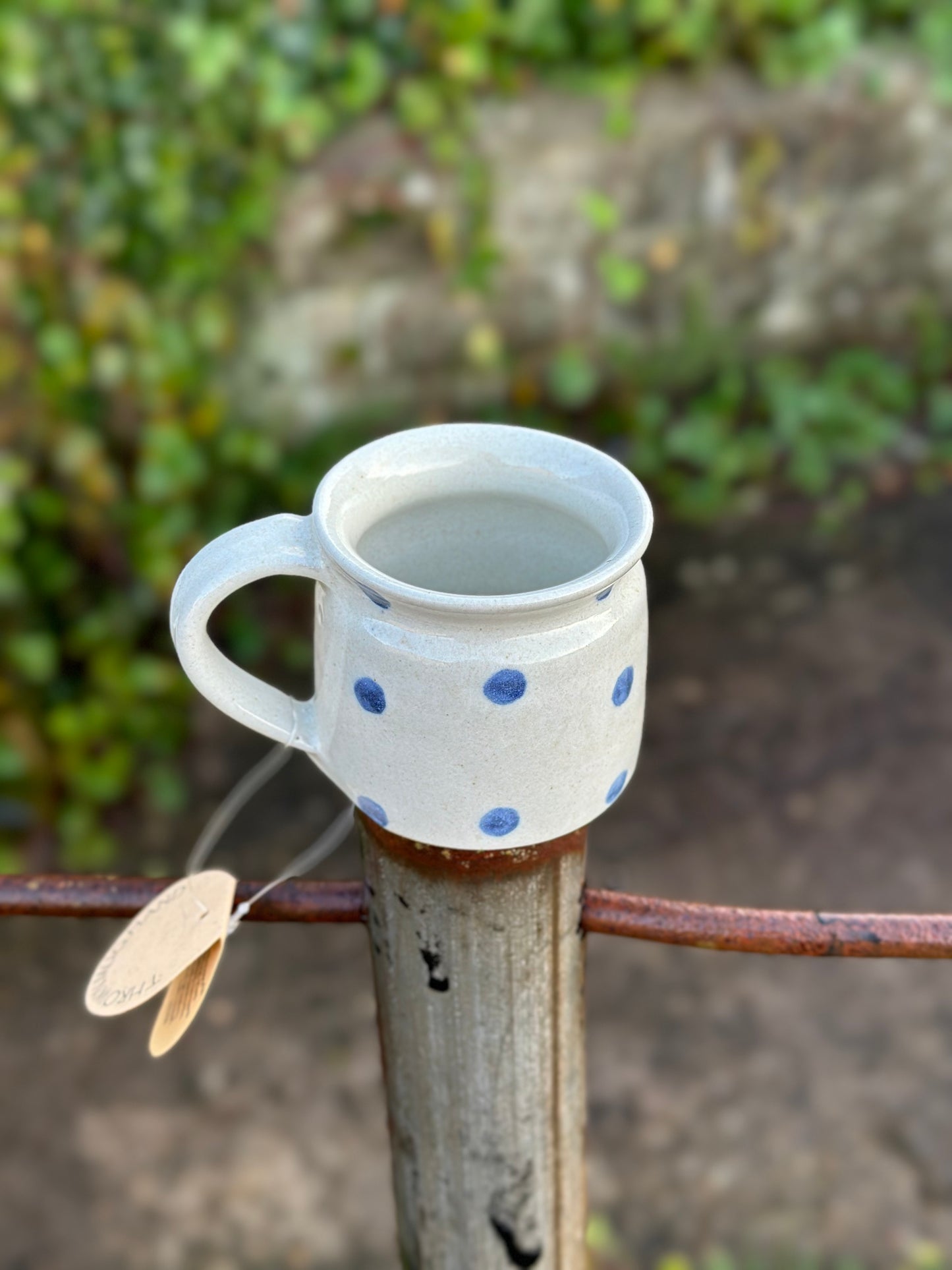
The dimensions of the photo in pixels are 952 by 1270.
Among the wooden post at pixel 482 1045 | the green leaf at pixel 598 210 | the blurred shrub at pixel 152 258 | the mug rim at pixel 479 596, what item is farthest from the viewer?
the green leaf at pixel 598 210

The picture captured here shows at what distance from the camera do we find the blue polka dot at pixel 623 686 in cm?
68

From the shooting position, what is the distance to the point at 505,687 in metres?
0.63

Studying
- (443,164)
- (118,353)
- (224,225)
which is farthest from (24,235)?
(443,164)

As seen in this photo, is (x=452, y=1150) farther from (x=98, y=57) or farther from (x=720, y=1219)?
(x=98, y=57)

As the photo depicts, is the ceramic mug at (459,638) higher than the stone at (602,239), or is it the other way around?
the ceramic mug at (459,638)

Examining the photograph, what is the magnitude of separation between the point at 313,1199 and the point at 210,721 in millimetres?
988

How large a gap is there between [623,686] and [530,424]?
2.35m

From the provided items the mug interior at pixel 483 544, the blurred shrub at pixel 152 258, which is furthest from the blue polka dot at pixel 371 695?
the blurred shrub at pixel 152 258

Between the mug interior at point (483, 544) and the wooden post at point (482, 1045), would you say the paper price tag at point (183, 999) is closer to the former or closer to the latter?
the wooden post at point (482, 1045)

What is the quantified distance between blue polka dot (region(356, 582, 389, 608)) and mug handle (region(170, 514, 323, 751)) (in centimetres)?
4

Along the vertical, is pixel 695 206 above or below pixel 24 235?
below

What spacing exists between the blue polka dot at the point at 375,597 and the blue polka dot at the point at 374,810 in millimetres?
122

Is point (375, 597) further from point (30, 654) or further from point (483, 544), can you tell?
point (30, 654)

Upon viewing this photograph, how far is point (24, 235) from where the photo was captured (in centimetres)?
207
